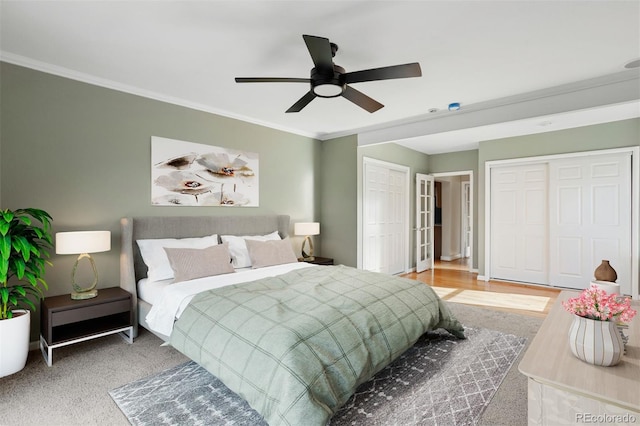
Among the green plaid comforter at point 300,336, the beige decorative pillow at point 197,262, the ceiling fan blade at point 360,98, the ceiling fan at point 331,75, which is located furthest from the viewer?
the beige decorative pillow at point 197,262

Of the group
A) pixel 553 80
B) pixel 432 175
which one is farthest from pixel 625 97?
pixel 432 175

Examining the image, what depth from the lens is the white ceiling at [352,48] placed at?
2.13 metres

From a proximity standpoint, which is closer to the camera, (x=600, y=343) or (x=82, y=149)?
(x=600, y=343)

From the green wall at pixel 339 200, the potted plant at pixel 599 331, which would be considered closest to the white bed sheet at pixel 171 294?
the green wall at pixel 339 200

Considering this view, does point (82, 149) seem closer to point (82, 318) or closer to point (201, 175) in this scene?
point (201, 175)

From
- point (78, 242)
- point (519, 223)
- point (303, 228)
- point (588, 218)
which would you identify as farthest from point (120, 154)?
point (588, 218)

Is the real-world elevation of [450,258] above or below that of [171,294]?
below

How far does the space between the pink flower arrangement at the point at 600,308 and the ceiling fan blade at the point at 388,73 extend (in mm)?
1617

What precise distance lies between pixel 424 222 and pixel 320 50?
17.8 feet

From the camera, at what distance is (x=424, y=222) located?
22.4 feet

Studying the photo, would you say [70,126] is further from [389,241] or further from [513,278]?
[513,278]

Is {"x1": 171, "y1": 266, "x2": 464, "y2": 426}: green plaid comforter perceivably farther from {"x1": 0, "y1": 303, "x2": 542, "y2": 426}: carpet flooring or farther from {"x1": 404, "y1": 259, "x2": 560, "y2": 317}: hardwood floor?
{"x1": 404, "y1": 259, "x2": 560, "y2": 317}: hardwood floor

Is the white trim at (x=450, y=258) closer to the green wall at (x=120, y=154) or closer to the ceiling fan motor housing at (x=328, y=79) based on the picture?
the green wall at (x=120, y=154)

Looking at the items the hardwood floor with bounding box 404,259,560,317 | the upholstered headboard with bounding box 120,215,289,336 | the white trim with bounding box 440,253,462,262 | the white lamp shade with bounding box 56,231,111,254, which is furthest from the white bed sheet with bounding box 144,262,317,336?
the white trim with bounding box 440,253,462,262
